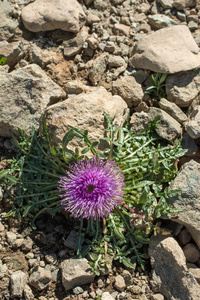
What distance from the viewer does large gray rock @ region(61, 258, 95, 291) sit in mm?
3818

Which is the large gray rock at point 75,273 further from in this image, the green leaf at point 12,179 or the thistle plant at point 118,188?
the green leaf at point 12,179

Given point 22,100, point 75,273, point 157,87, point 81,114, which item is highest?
point 157,87

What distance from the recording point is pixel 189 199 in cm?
415

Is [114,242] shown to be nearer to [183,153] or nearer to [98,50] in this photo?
[183,153]

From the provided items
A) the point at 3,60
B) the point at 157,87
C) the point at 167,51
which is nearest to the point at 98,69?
the point at 157,87

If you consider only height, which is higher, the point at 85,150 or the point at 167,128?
the point at 167,128

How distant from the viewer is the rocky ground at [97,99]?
397 centimetres

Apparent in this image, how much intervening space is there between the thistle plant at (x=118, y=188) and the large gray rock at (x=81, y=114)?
0.41 ft

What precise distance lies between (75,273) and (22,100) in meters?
2.54

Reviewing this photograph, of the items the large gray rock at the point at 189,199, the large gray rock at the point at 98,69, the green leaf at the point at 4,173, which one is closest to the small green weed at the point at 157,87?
the large gray rock at the point at 98,69

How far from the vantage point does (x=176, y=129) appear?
180 inches

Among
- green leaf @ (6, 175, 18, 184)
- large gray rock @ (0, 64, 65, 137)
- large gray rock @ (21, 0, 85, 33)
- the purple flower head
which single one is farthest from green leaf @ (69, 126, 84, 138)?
large gray rock @ (21, 0, 85, 33)

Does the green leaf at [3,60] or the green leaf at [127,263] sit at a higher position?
the green leaf at [3,60]

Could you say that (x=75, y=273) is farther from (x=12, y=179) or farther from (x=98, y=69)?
(x=98, y=69)
